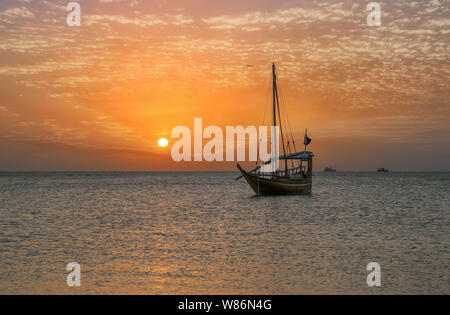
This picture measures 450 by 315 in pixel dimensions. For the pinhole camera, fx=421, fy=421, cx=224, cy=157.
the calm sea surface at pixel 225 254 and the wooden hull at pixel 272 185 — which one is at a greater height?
the wooden hull at pixel 272 185

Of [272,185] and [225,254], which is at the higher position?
[272,185]

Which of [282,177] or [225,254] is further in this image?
[282,177]

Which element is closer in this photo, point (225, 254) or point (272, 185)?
point (225, 254)

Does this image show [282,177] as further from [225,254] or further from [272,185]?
[225,254]

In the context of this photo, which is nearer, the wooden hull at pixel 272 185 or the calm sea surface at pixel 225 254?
the calm sea surface at pixel 225 254

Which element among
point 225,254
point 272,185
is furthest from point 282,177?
point 225,254

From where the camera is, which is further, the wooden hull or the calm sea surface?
the wooden hull

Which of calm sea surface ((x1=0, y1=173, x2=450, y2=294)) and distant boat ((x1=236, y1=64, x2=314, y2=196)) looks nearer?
calm sea surface ((x1=0, y1=173, x2=450, y2=294))

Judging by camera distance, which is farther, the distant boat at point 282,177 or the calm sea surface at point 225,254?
the distant boat at point 282,177

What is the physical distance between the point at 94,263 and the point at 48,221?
58.4 ft

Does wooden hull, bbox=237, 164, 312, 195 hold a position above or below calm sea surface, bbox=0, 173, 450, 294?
above
